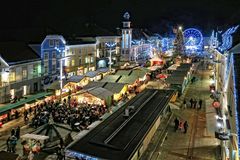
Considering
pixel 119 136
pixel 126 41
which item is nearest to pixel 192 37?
pixel 126 41

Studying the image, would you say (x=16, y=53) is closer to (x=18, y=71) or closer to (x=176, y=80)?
(x=18, y=71)

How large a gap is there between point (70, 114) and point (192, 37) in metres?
79.2

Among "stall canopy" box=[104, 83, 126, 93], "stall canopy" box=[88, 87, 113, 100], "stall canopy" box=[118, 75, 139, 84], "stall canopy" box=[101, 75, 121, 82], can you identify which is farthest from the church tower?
"stall canopy" box=[88, 87, 113, 100]

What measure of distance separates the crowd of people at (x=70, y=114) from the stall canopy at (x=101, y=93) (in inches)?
60.1

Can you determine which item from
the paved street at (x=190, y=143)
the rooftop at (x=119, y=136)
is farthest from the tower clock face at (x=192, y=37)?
the rooftop at (x=119, y=136)

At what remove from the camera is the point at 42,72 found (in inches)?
1834

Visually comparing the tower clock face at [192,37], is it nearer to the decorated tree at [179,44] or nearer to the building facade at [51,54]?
the decorated tree at [179,44]

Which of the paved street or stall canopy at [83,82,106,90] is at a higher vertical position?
stall canopy at [83,82,106,90]

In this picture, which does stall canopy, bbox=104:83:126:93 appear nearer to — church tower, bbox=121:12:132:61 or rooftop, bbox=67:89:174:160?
rooftop, bbox=67:89:174:160

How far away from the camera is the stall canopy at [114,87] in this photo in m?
39.1

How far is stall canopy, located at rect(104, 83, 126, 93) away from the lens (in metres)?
39.1

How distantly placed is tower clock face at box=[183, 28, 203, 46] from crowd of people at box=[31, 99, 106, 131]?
72.5 metres

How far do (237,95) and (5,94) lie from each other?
3151 cm

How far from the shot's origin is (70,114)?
1136 inches
